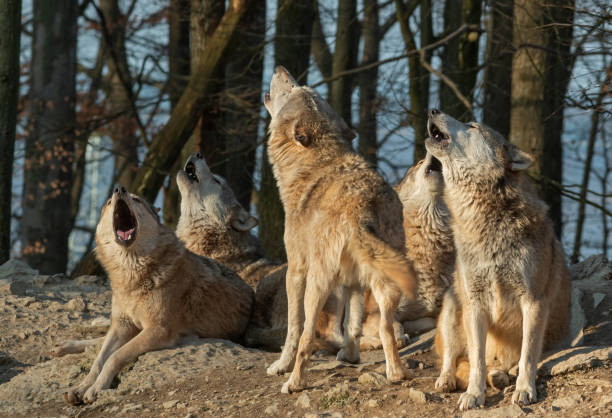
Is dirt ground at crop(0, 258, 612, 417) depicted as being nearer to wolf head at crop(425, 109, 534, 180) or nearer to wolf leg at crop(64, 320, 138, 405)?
wolf leg at crop(64, 320, 138, 405)

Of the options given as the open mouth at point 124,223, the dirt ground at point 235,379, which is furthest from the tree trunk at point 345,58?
the open mouth at point 124,223

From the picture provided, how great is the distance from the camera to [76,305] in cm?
802

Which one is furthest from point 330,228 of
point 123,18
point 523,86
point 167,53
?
point 123,18

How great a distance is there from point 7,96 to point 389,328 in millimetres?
7376

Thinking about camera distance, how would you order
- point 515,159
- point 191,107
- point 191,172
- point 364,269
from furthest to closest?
point 191,107 → point 191,172 → point 364,269 → point 515,159

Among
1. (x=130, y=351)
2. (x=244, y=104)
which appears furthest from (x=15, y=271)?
(x=244, y=104)

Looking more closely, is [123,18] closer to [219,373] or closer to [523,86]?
[523,86]

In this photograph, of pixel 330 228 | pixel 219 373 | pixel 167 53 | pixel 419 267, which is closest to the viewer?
pixel 330 228

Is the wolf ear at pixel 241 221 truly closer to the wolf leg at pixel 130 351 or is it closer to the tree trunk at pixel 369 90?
the wolf leg at pixel 130 351

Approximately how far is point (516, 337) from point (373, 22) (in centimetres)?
1478

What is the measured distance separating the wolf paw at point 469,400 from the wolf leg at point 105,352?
10.3 feet

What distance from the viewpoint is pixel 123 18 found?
2091cm

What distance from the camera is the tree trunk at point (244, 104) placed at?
11789mm

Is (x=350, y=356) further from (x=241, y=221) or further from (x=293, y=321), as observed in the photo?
(x=241, y=221)
